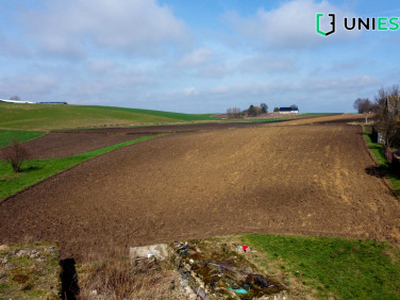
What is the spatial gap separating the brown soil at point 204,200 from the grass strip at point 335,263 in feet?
3.40

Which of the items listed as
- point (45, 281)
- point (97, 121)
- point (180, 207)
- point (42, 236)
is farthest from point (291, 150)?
point (97, 121)

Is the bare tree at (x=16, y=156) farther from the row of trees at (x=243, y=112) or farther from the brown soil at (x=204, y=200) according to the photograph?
the row of trees at (x=243, y=112)

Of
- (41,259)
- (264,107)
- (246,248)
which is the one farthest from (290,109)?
(41,259)

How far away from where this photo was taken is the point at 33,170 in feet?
87.0

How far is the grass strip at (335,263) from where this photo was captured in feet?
27.6

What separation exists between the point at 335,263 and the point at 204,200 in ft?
28.9

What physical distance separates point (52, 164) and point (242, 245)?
23.2m

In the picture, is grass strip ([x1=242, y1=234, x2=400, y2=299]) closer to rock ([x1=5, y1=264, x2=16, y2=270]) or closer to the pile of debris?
the pile of debris

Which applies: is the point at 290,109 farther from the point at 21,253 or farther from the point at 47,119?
the point at 21,253

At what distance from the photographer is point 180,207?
16859 millimetres

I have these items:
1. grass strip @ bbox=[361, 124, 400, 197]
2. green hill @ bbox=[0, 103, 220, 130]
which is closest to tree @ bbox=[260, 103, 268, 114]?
green hill @ bbox=[0, 103, 220, 130]

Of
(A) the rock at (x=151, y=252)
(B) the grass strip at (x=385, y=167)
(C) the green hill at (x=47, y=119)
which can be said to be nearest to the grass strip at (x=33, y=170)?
(A) the rock at (x=151, y=252)

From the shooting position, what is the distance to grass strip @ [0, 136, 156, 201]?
2146cm

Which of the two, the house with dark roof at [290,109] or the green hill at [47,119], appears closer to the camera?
the green hill at [47,119]
